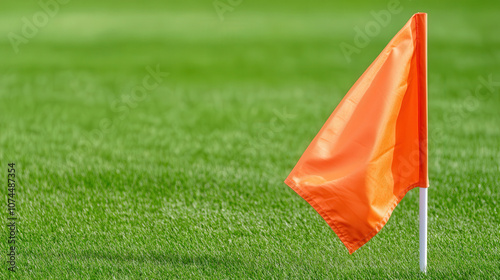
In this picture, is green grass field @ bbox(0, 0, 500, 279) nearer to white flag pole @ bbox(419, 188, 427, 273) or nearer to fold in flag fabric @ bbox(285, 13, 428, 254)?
white flag pole @ bbox(419, 188, 427, 273)

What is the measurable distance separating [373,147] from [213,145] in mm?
3726

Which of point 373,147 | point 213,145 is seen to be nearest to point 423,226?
point 373,147

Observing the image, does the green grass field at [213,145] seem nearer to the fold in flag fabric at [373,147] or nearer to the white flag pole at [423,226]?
the white flag pole at [423,226]

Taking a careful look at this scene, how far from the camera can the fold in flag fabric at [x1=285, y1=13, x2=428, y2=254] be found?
4031 mm

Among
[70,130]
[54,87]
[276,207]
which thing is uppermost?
[54,87]

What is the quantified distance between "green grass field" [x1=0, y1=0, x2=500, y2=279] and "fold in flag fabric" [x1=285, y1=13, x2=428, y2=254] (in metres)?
0.56

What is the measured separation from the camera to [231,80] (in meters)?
11.3

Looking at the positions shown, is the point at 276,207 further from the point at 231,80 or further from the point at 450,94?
the point at 231,80

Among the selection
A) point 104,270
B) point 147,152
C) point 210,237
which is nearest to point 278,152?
point 147,152

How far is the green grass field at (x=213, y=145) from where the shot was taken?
479cm

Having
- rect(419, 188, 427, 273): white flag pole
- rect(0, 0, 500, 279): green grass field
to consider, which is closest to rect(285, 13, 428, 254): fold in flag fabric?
rect(419, 188, 427, 273): white flag pole

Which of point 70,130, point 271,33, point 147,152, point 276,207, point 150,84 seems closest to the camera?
point 276,207

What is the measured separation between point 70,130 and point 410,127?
5009 mm

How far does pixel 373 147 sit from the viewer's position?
402 centimetres
